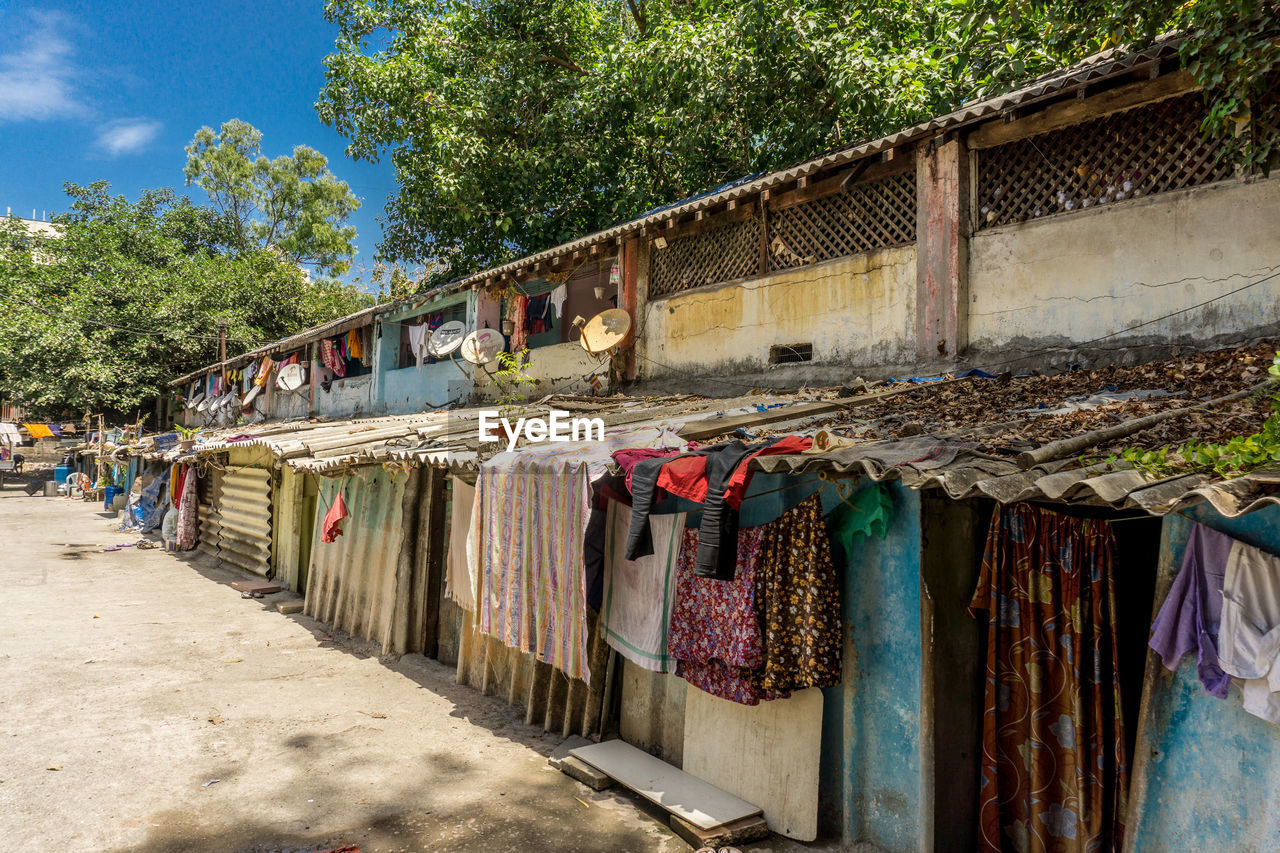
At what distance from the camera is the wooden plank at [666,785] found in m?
5.07

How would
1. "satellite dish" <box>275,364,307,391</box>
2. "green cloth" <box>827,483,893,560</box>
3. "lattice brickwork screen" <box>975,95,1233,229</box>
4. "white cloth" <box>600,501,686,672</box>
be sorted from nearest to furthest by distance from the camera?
"green cloth" <box>827,483,893,560</box>
"white cloth" <box>600,501,686,672</box>
"lattice brickwork screen" <box>975,95,1233,229</box>
"satellite dish" <box>275,364,307,391</box>

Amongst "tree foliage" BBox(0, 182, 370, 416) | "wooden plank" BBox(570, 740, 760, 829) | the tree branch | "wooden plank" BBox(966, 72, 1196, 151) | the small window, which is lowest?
"wooden plank" BBox(570, 740, 760, 829)

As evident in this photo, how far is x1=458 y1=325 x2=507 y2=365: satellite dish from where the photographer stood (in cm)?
1289

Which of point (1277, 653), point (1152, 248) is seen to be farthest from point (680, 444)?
point (1152, 248)

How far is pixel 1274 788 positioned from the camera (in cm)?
324

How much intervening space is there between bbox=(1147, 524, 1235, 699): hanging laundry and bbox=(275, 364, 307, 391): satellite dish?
20816 millimetres

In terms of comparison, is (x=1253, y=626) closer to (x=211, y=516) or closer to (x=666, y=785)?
(x=666, y=785)

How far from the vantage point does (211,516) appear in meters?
17.9

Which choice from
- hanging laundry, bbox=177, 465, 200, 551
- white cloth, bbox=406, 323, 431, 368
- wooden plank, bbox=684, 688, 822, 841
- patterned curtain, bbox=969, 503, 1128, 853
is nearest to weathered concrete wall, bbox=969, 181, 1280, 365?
patterned curtain, bbox=969, 503, 1128, 853

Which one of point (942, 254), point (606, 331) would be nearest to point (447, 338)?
point (606, 331)

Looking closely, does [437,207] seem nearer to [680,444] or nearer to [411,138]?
[411,138]

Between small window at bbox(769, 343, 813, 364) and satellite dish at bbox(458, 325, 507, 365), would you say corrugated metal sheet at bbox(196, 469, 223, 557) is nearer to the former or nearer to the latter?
satellite dish at bbox(458, 325, 507, 365)

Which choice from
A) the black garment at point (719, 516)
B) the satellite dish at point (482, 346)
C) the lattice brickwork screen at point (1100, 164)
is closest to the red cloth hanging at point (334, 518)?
the satellite dish at point (482, 346)

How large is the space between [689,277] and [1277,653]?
7801 mm
